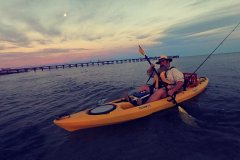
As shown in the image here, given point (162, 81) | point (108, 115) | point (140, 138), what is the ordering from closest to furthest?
point (140, 138) < point (108, 115) < point (162, 81)

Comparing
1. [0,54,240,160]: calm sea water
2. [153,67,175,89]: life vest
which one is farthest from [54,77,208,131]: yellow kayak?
[153,67,175,89]: life vest

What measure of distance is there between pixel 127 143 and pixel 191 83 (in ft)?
21.4

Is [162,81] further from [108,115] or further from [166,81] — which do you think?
[108,115]

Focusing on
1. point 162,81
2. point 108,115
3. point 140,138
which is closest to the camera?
point 140,138

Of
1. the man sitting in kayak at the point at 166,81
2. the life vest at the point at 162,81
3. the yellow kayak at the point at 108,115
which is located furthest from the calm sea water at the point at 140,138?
the life vest at the point at 162,81

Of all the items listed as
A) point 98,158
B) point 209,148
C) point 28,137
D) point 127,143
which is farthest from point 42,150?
point 209,148

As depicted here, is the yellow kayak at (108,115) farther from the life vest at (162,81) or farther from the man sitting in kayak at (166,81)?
the life vest at (162,81)

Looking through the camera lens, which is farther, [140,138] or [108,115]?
[108,115]

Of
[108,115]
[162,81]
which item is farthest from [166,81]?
[108,115]

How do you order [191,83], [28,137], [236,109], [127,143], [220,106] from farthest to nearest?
[191,83] → [220,106] → [236,109] → [28,137] → [127,143]

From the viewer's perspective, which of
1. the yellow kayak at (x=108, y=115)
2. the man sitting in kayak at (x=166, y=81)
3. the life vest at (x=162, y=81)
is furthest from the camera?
the life vest at (x=162, y=81)

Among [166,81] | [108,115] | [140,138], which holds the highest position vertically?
[166,81]

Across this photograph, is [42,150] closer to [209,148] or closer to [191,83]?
[209,148]

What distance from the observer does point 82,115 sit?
6.75 metres
